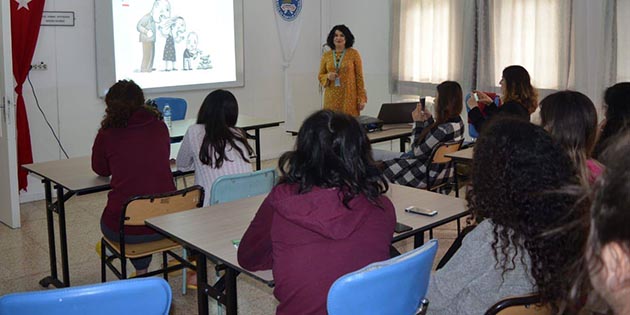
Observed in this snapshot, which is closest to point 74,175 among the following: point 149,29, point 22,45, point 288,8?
point 22,45

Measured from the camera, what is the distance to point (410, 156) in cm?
454

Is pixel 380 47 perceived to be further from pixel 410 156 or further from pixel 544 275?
pixel 544 275

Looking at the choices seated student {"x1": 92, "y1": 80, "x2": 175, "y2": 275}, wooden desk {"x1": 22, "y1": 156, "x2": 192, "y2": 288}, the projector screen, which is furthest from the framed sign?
seated student {"x1": 92, "y1": 80, "x2": 175, "y2": 275}

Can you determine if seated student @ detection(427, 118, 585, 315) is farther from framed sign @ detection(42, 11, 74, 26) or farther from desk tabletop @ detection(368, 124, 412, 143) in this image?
framed sign @ detection(42, 11, 74, 26)

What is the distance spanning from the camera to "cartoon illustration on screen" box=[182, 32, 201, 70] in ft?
22.4

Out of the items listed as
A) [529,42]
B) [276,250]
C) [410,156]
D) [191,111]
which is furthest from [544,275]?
[191,111]

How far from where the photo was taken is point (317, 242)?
2.01 metres

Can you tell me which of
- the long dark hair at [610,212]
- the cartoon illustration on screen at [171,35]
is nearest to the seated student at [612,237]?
the long dark hair at [610,212]

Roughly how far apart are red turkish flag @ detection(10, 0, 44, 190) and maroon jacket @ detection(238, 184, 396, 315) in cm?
424

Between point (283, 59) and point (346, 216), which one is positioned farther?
point (283, 59)

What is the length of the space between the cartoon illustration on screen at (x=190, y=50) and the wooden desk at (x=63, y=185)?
282cm

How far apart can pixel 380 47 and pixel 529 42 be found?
192cm

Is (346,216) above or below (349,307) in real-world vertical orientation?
above

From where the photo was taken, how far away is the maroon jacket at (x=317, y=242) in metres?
2.00
